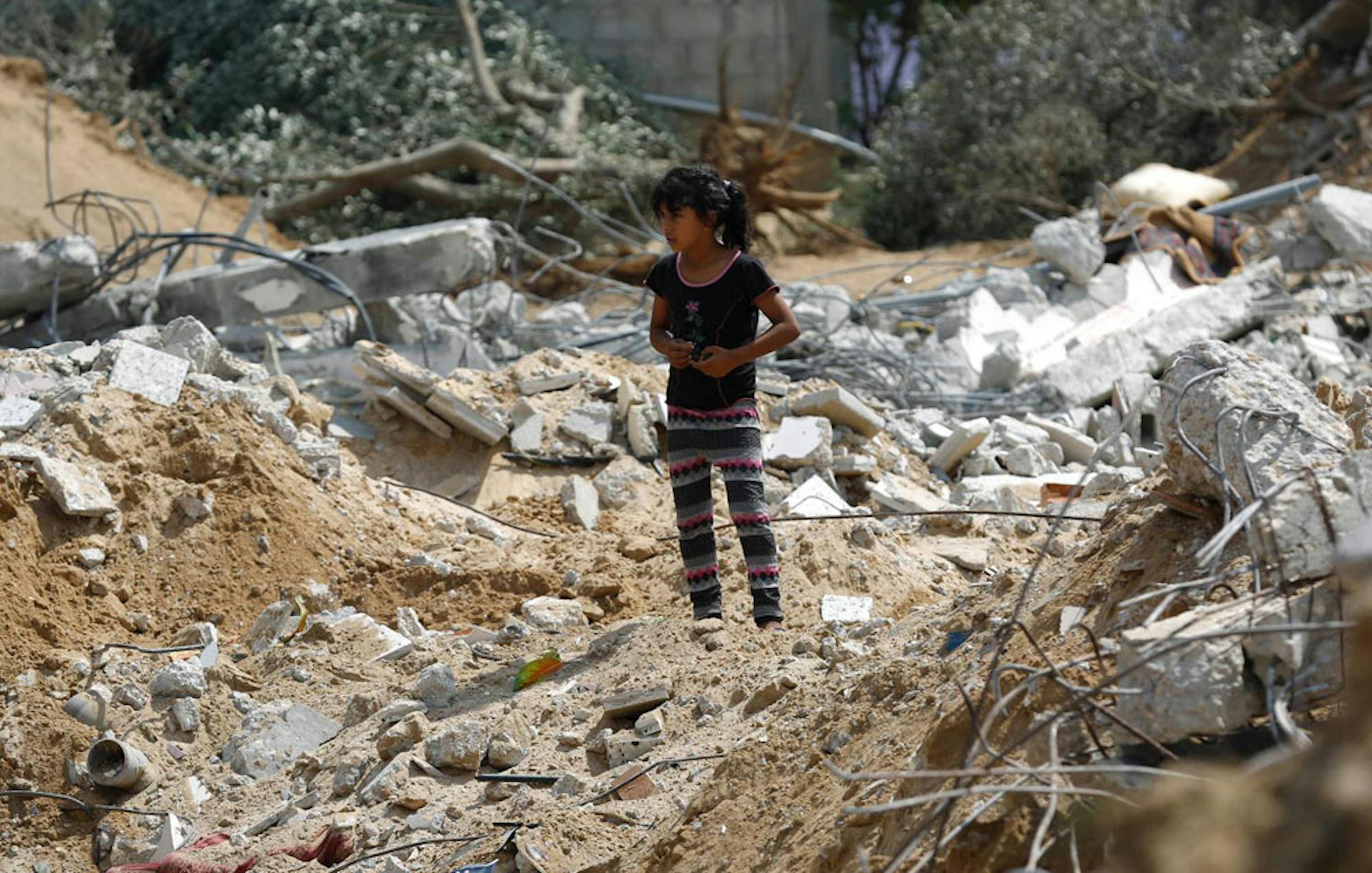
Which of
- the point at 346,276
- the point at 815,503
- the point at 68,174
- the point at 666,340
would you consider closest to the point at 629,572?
the point at 815,503

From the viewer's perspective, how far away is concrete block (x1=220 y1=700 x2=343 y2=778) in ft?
13.8

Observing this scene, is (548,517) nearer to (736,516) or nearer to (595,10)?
(736,516)

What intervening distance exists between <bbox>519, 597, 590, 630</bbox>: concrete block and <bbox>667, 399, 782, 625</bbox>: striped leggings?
583 millimetres

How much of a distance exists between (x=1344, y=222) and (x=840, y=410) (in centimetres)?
455

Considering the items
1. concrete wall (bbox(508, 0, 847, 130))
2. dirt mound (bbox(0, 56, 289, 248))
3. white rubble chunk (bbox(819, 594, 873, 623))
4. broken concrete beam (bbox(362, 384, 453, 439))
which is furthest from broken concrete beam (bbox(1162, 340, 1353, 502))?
concrete wall (bbox(508, 0, 847, 130))

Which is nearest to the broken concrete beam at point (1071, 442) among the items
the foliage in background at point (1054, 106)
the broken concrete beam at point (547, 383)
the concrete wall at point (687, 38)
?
the broken concrete beam at point (547, 383)

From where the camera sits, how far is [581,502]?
6.11 metres

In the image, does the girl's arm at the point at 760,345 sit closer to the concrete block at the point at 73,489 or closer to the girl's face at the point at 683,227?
the girl's face at the point at 683,227

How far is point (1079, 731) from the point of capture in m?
2.39

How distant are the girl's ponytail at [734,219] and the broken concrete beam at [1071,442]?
10.4 ft

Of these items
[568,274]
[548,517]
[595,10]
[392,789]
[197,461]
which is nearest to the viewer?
[392,789]

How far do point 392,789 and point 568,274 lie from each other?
928cm

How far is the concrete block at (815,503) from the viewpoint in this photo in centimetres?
586

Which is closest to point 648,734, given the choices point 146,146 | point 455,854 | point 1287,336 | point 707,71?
point 455,854
